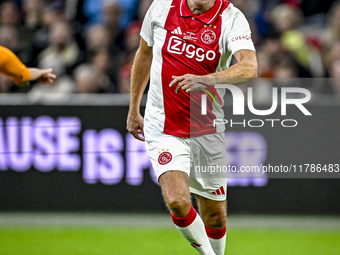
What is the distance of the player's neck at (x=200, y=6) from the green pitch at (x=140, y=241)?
265 centimetres

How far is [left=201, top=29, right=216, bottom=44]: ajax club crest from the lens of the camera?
3992 millimetres

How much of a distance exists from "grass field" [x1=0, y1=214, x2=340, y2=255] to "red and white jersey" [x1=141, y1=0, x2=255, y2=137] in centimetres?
195

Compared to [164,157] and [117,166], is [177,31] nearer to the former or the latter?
[164,157]

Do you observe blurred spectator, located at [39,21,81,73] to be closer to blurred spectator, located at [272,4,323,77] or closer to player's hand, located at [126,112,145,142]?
blurred spectator, located at [272,4,323,77]

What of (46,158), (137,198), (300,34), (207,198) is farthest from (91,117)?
(300,34)

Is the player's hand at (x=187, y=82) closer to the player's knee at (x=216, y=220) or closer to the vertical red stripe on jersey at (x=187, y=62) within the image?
the vertical red stripe on jersey at (x=187, y=62)

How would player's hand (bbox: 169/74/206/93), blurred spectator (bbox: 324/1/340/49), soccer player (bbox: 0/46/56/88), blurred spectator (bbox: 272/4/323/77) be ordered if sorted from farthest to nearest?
blurred spectator (bbox: 272/4/323/77) < blurred spectator (bbox: 324/1/340/49) < soccer player (bbox: 0/46/56/88) < player's hand (bbox: 169/74/206/93)

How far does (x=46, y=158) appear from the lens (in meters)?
6.86

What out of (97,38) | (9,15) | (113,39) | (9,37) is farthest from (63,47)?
(9,15)

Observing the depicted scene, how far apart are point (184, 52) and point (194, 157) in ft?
2.67

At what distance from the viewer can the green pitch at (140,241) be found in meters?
5.63

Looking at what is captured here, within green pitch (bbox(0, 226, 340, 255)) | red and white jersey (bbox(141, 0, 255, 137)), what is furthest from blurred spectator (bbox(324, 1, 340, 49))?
red and white jersey (bbox(141, 0, 255, 137))

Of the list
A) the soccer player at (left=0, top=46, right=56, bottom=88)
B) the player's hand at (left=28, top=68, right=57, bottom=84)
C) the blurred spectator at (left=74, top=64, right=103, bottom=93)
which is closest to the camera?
the soccer player at (left=0, top=46, right=56, bottom=88)

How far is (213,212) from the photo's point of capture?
4.39 metres
